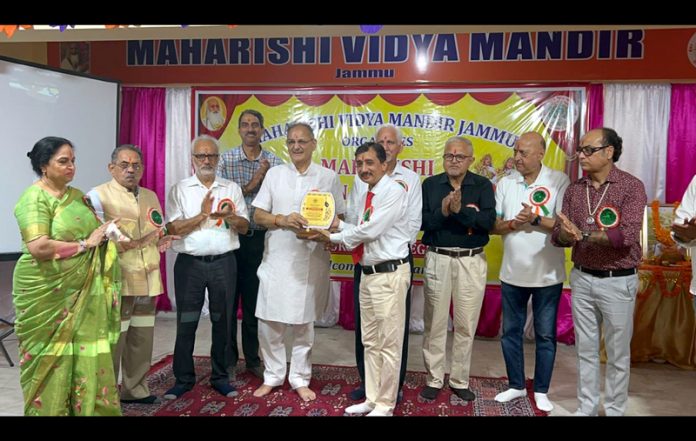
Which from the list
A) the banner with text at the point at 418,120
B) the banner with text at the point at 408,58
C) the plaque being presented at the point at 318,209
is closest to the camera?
the plaque being presented at the point at 318,209

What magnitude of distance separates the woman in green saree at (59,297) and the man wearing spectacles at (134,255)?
0.80ft

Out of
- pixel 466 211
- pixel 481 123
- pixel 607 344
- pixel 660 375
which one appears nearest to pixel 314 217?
pixel 466 211

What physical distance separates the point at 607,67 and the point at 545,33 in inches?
24.5

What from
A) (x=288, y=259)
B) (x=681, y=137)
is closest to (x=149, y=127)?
(x=288, y=259)

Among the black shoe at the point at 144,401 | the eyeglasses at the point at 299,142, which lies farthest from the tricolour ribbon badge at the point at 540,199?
the black shoe at the point at 144,401

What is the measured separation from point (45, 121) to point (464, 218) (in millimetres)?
3600

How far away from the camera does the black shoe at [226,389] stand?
3.70 meters

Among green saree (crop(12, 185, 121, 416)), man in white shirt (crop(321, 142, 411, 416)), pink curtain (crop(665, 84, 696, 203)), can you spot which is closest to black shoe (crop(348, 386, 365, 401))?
man in white shirt (crop(321, 142, 411, 416))

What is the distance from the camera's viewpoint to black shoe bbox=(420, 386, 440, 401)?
3.73 m

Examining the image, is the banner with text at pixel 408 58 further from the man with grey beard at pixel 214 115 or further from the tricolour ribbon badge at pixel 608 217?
the tricolour ribbon badge at pixel 608 217

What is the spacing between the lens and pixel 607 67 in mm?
5078

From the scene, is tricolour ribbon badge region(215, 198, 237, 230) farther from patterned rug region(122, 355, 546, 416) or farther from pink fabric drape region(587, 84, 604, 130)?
pink fabric drape region(587, 84, 604, 130)

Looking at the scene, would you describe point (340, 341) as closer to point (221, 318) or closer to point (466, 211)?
point (221, 318)

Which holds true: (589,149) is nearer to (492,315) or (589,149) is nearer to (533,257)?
(533,257)
